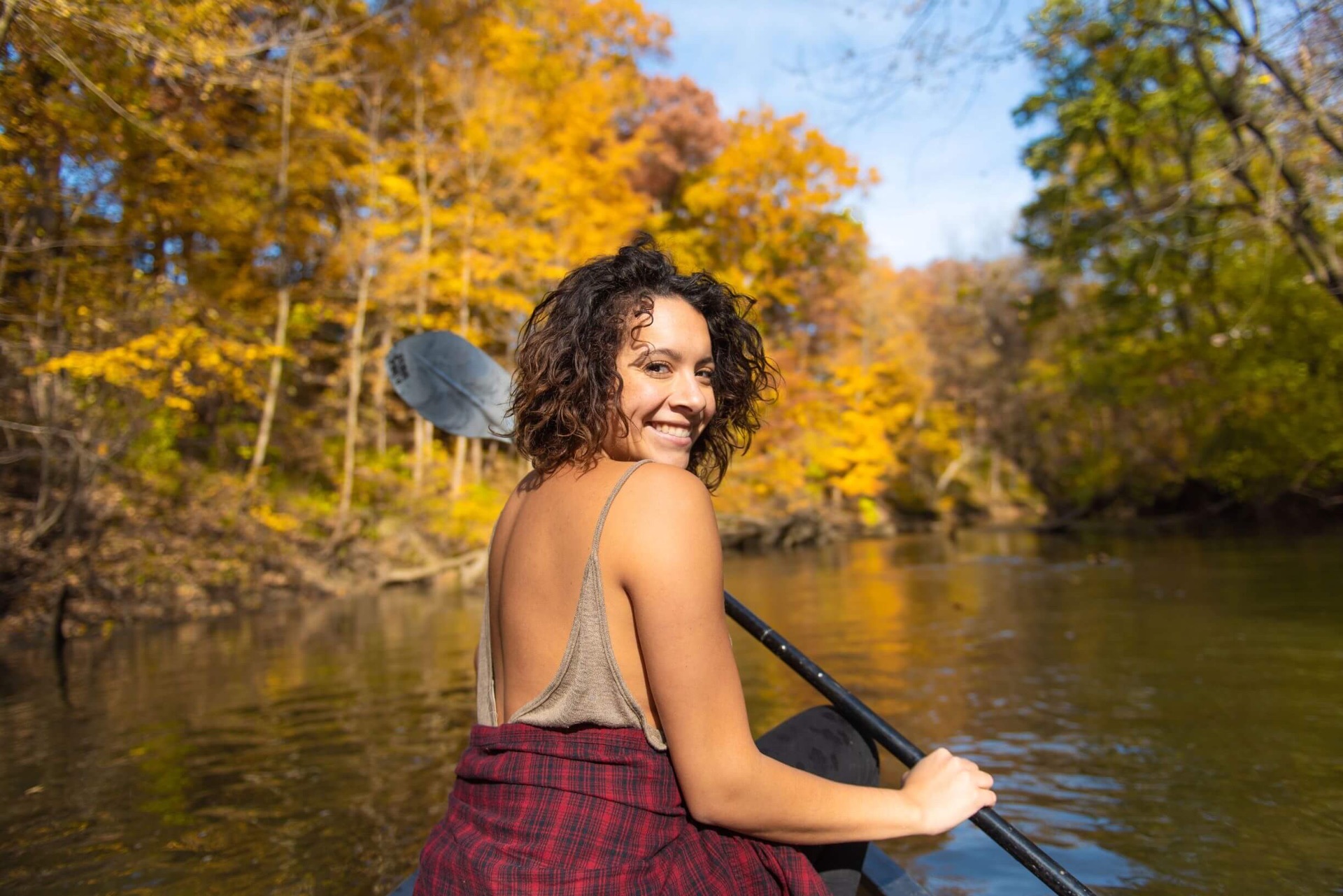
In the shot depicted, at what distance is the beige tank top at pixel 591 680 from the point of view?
110 cm

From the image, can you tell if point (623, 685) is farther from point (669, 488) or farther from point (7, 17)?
point (7, 17)

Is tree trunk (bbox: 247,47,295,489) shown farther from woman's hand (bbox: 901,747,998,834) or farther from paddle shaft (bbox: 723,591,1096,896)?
woman's hand (bbox: 901,747,998,834)

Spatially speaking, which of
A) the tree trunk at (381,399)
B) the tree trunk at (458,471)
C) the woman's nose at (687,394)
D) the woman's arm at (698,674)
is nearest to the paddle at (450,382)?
the woman's nose at (687,394)

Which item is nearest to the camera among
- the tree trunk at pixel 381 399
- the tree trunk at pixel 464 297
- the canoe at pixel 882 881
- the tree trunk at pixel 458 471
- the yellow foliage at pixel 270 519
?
the canoe at pixel 882 881

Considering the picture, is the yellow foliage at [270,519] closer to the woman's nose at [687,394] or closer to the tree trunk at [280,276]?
the tree trunk at [280,276]

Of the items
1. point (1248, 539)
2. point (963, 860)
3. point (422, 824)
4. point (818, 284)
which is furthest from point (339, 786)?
point (818, 284)

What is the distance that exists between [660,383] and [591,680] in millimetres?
453

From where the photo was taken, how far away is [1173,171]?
16750 mm

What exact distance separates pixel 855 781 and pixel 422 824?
1900 millimetres

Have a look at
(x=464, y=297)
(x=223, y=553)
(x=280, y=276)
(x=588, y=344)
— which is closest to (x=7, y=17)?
(x=588, y=344)

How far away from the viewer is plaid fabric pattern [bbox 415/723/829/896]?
1.06 m

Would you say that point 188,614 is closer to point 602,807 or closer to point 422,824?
point 422,824

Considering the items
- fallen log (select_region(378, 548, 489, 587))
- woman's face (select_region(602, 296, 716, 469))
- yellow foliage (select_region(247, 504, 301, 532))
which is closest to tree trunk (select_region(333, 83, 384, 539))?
fallen log (select_region(378, 548, 489, 587))

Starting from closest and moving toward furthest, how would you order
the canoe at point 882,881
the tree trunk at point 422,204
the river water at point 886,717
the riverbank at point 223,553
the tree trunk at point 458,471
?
the canoe at point 882,881
the river water at point 886,717
the riverbank at point 223,553
the tree trunk at point 422,204
the tree trunk at point 458,471
